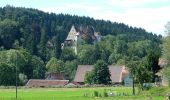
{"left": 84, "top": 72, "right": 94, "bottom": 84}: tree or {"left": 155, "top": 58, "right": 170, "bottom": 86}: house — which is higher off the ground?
{"left": 155, "top": 58, "right": 170, "bottom": 86}: house

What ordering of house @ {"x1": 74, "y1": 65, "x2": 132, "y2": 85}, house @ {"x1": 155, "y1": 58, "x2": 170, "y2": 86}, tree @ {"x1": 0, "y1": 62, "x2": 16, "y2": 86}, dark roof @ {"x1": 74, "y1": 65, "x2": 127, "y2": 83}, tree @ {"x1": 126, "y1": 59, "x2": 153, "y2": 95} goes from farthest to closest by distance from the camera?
dark roof @ {"x1": 74, "y1": 65, "x2": 127, "y2": 83} → house @ {"x1": 74, "y1": 65, "x2": 132, "y2": 85} → tree @ {"x1": 0, "y1": 62, "x2": 16, "y2": 86} → house @ {"x1": 155, "y1": 58, "x2": 170, "y2": 86} → tree @ {"x1": 126, "y1": 59, "x2": 153, "y2": 95}

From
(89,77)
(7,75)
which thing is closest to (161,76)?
(89,77)

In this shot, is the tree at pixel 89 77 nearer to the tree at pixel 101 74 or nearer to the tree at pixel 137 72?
the tree at pixel 101 74

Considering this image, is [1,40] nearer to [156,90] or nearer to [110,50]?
[110,50]

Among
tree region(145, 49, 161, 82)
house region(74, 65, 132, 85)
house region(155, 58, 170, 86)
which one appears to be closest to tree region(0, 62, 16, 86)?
house region(74, 65, 132, 85)

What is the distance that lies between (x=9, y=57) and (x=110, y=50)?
216ft

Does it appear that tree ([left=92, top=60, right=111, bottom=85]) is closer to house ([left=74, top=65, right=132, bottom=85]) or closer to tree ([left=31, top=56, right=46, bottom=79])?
house ([left=74, top=65, right=132, bottom=85])

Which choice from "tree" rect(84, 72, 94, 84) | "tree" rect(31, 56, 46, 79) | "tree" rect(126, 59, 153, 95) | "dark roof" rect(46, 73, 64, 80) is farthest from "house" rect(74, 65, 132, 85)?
"tree" rect(126, 59, 153, 95)

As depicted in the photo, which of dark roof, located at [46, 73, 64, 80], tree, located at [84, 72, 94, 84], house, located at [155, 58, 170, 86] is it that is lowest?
dark roof, located at [46, 73, 64, 80]

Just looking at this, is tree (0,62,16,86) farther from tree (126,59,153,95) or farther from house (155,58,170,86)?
tree (126,59,153,95)

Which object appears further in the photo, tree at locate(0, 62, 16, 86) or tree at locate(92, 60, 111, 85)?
tree at locate(0, 62, 16, 86)

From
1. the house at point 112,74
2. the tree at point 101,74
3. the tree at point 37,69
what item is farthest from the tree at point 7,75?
the tree at point 37,69

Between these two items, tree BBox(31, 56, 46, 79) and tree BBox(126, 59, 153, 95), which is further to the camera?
tree BBox(31, 56, 46, 79)

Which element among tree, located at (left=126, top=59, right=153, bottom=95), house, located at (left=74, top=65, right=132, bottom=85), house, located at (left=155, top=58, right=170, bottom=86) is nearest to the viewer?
tree, located at (left=126, top=59, right=153, bottom=95)
